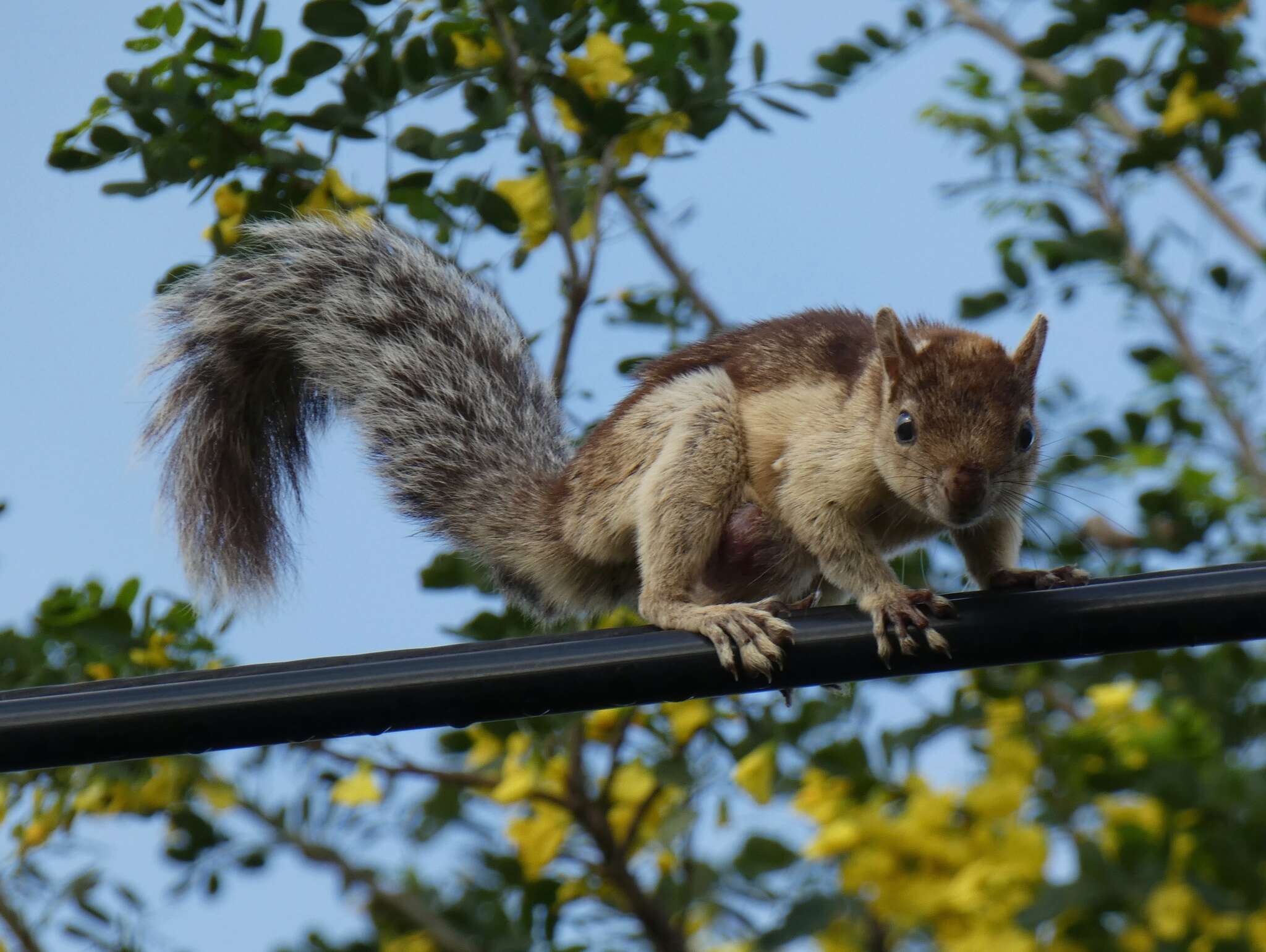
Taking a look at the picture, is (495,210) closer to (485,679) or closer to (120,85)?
→ (120,85)

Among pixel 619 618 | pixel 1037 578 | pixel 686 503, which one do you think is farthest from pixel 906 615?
pixel 619 618

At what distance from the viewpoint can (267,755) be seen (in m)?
3.11

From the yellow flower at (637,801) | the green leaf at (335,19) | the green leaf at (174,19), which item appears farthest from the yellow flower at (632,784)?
the green leaf at (174,19)

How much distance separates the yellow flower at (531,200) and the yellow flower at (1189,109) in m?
1.33

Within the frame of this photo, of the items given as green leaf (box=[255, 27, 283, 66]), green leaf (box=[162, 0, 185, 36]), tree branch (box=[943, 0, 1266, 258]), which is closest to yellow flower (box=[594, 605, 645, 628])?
green leaf (box=[255, 27, 283, 66])

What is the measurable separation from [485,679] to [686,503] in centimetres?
86

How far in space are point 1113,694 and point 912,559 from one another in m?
0.52

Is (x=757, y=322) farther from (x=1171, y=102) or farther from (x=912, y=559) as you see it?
(x=1171, y=102)

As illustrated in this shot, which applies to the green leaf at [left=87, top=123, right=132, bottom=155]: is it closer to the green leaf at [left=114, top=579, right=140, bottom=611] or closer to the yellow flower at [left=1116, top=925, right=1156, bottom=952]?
A: the green leaf at [left=114, top=579, right=140, bottom=611]

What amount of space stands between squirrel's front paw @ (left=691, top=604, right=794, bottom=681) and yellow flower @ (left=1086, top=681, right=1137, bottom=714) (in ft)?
3.60

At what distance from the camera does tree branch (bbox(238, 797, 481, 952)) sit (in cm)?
297

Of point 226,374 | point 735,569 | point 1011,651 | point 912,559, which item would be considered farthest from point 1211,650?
point 226,374

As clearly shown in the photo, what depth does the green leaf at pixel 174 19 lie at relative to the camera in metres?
2.51

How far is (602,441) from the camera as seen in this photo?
2.66 m
